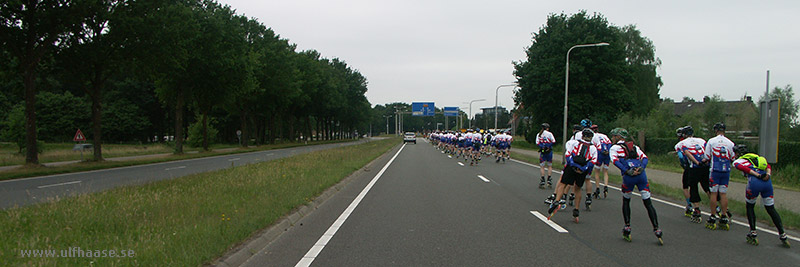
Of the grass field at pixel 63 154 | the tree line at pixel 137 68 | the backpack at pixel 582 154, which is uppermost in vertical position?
the tree line at pixel 137 68

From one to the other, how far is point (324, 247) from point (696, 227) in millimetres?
6084

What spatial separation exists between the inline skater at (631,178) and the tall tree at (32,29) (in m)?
21.6

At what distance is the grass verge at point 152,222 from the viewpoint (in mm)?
5305

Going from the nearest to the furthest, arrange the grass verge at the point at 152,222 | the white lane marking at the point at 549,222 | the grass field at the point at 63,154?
the grass verge at the point at 152,222
the white lane marking at the point at 549,222
the grass field at the point at 63,154

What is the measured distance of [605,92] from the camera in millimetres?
44000

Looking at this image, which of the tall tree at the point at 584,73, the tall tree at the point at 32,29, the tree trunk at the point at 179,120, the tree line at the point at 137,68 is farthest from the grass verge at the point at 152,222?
the tall tree at the point at 584,73

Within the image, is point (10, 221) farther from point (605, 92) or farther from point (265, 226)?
point (605, 92)

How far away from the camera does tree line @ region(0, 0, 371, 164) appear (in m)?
20.9

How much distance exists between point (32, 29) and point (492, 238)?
2185 centimetres

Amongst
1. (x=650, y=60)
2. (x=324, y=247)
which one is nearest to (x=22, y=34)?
(x=324, y=247)

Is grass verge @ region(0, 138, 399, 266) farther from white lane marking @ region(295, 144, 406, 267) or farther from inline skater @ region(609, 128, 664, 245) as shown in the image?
inline skater @ region(609, 128, 664, 245)

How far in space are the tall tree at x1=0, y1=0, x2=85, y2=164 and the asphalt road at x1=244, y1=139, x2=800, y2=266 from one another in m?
16.6

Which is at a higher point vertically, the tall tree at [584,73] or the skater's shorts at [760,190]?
the tall tree at [584,73]

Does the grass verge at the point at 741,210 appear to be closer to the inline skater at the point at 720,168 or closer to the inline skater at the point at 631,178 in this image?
the inline skater at the point at 720,168
